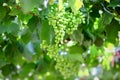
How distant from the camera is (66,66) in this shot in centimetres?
176

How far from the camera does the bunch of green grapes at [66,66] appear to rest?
1.72 metres

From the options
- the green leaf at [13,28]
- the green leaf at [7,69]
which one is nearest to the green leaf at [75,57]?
the green leaf at [7,69]

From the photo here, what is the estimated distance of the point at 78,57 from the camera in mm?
1856

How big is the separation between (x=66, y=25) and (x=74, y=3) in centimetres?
20

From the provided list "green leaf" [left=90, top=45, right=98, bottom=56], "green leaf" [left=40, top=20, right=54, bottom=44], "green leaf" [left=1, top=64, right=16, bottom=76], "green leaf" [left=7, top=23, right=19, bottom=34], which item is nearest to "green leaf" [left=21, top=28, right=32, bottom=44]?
"green leaf" [left=7, top=23, right=19, bottom=34]

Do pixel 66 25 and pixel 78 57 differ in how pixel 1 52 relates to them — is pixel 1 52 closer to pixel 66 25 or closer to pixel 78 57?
pixel 78 57

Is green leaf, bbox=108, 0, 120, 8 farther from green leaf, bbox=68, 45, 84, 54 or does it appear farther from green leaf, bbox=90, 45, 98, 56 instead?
green leaf, bbox=90, 45, 98, 56

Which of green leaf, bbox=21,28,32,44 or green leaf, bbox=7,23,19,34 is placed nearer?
green leaf, bbox=7,23,19,34

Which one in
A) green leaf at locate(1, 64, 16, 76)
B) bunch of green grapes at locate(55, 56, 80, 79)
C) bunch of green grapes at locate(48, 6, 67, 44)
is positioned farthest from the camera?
green leaf at locate(1, 64, 16, 76)

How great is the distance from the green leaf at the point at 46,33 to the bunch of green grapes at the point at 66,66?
390 mm

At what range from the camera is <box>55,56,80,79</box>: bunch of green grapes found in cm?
172

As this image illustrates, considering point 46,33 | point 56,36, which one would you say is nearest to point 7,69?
point 46,33

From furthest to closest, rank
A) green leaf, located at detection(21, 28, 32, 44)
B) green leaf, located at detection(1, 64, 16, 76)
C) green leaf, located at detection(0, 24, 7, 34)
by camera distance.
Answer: green leaf, located at detection(1, 64, 16, 76) < green leaf, located at detection(21, 28, 32, 44) < green leaf, located at detection(0, 24, 7, 34)

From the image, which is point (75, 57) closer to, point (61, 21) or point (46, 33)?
point (46, 33)
